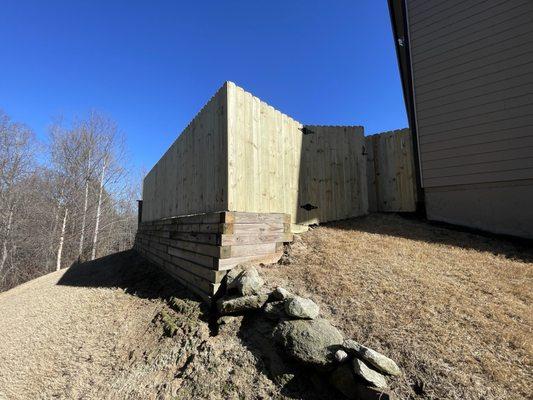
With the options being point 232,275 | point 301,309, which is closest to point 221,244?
point 232,275

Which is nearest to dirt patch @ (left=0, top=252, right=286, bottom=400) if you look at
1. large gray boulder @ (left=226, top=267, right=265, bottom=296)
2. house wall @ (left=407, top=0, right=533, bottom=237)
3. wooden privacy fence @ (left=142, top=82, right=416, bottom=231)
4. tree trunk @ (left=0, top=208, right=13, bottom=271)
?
large gray boulder @ (left=226, top=267, right=265, bottom=296)

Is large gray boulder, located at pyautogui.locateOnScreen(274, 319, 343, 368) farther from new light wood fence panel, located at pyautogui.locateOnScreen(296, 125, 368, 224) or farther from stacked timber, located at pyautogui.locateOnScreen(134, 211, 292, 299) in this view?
new light wood fence panel, located at pyautogui.locateOnScreen(296, 125, 368, 224)

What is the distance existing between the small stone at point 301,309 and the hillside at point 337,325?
0.77 feet

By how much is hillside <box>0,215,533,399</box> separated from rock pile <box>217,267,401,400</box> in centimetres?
15

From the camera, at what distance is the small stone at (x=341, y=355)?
7.72 ft

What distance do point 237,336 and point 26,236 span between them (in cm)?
1592

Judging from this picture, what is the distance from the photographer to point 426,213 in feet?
22.4

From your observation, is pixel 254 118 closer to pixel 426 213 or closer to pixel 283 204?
pixel 283 204

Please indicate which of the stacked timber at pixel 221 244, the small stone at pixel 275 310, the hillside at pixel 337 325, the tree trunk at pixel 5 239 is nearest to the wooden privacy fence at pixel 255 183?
the stacked timber at pixel 221 244

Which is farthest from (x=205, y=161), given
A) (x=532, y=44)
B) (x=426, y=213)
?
(x=532, y=44)

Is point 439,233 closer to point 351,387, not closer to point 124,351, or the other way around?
point 351,387

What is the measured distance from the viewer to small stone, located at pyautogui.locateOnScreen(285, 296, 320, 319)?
9.26 feet

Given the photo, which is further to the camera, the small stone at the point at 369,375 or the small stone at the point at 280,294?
the small stone at the point at 280,294

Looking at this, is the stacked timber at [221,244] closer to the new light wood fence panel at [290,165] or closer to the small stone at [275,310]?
the new light wood fence panel at [290,165]
